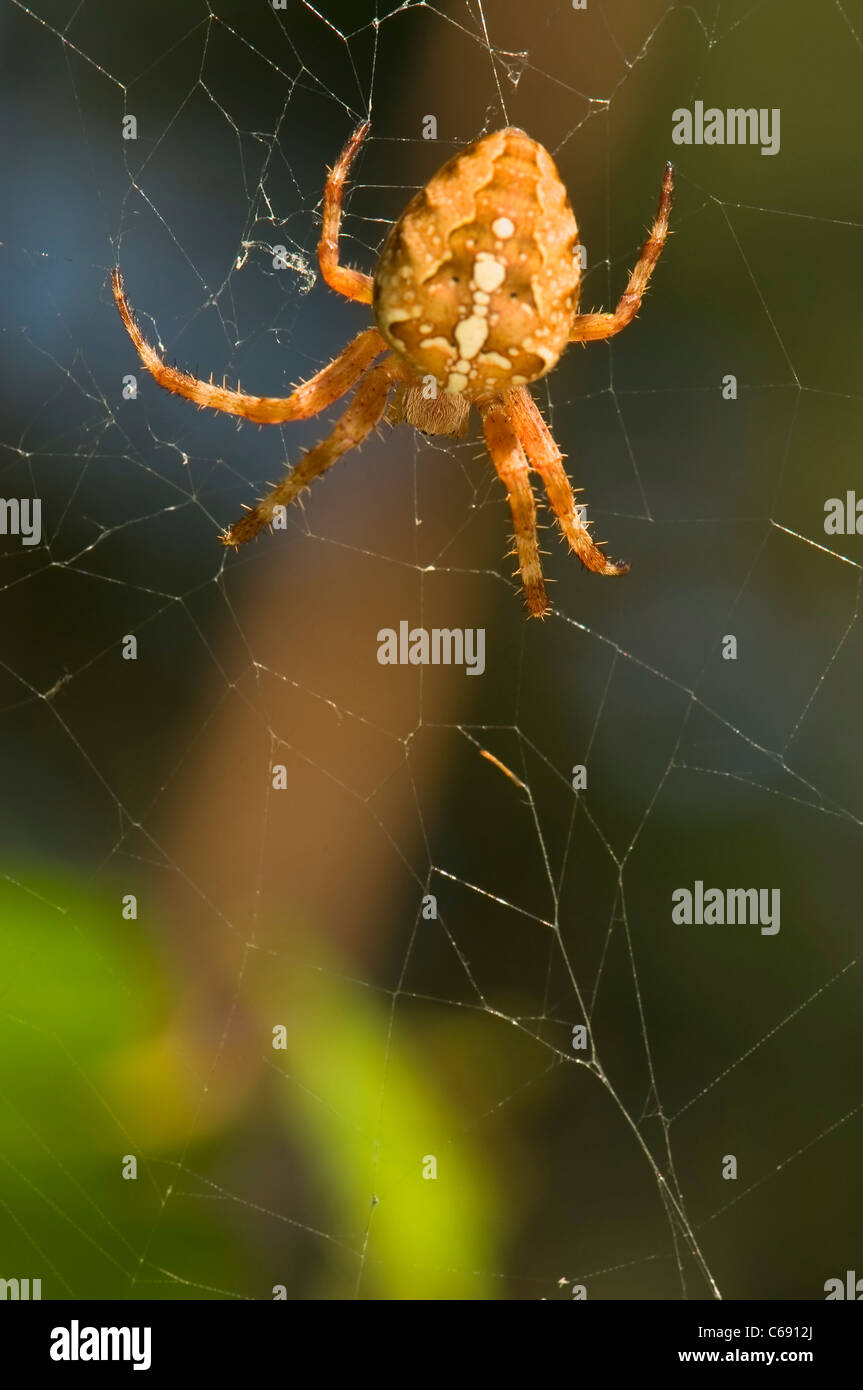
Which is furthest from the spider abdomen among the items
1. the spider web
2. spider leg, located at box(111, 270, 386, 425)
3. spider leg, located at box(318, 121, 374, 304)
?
the spider web

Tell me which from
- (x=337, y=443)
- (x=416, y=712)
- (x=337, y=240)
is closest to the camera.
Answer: (x=337, y=240)

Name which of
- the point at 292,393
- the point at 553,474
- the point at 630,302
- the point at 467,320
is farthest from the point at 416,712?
the point at 467,320

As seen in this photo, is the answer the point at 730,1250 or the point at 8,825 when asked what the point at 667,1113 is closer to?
the point at 730,1250

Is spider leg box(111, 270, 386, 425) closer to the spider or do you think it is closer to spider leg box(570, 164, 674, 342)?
the spider

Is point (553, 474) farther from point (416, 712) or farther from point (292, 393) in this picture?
point (416, 712)

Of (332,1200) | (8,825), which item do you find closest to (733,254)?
(8,825)
